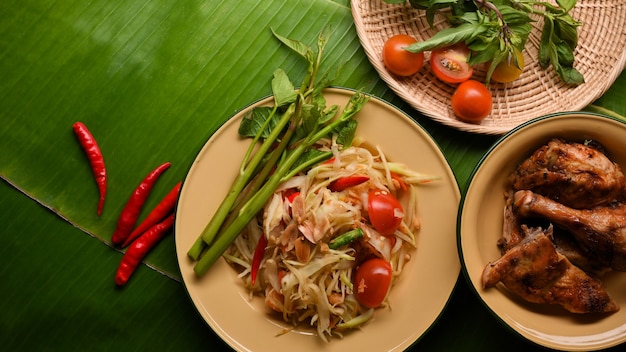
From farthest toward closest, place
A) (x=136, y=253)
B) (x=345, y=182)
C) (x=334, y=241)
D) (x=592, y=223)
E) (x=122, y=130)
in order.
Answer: (x=122, y=130) < (x=136, y=253) < (x=345, y=182) < (x=334, y=241) < (x=592, y=223)

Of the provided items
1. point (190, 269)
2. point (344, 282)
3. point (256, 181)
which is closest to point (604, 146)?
point (344, 282)

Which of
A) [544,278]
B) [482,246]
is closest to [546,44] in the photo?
[482,246]

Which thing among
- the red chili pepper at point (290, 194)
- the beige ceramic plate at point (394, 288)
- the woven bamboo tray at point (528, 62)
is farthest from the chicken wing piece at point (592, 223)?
the red chili pepper at point (290, 194)

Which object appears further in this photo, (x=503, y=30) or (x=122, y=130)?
(x=122, y=130)

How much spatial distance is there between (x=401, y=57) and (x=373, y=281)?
4.62 ft

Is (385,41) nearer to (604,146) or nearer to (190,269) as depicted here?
(604,146)

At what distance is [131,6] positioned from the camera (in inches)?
148

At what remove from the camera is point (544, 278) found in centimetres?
298

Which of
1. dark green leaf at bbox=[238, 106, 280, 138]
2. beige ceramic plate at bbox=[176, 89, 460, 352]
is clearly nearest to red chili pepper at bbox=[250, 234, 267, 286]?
beige ceramic plate at bbox=[176, 89, 460, 352]

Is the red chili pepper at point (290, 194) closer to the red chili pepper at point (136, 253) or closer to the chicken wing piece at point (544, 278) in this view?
the red chili pepper at point (136, 253)

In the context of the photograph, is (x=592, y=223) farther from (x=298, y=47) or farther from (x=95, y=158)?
(x=95, y=158)

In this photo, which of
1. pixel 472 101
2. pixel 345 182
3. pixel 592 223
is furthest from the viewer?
pixel 472 101

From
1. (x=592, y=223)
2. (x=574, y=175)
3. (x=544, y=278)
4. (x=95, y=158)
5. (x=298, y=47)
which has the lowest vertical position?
(x=544, y=278)

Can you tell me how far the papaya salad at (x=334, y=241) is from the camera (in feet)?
Result: 10.4
